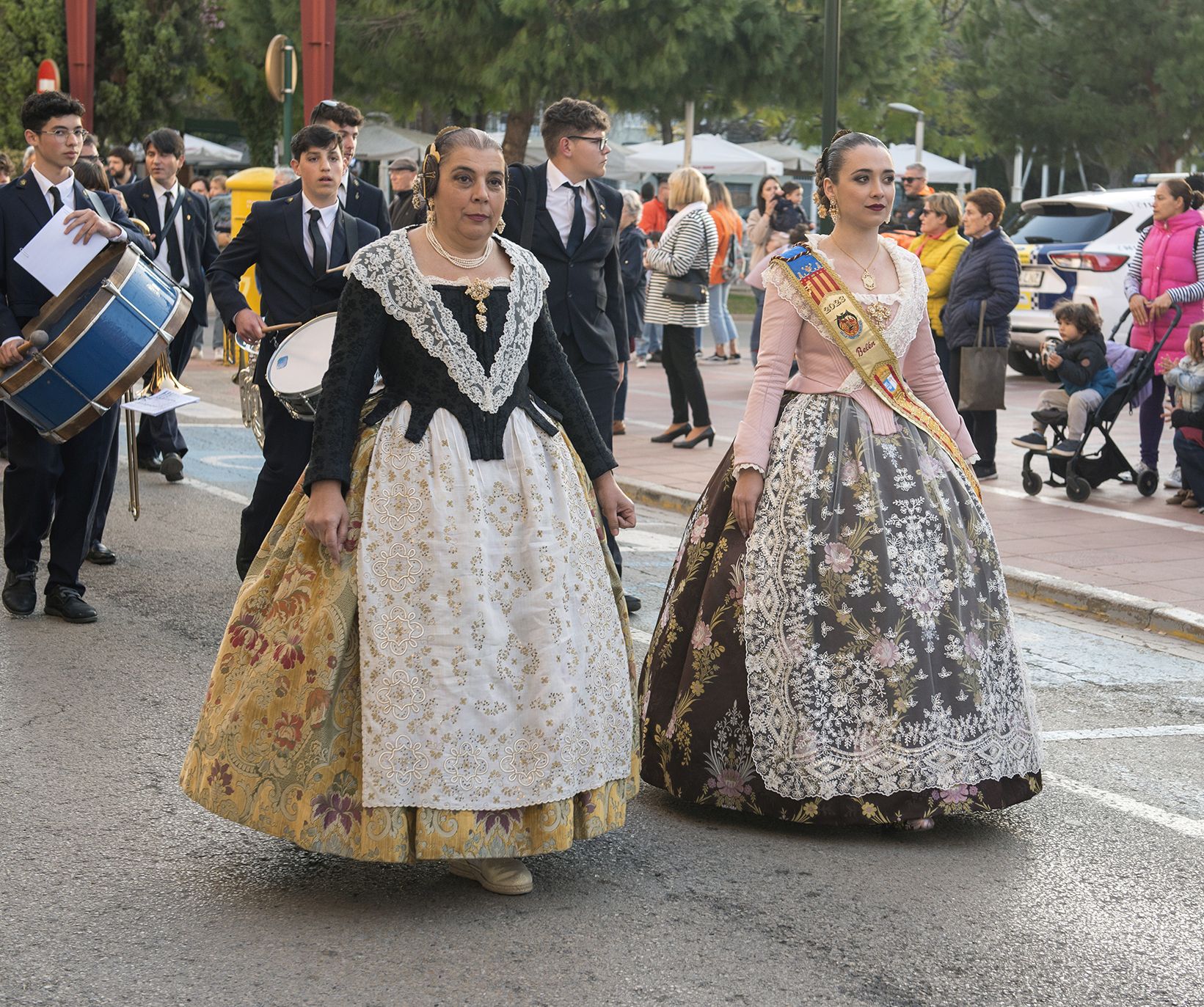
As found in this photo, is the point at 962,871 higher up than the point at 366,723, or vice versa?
the point at 366,723

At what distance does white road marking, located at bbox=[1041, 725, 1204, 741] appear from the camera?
600cm

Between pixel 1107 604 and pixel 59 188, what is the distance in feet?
16.1

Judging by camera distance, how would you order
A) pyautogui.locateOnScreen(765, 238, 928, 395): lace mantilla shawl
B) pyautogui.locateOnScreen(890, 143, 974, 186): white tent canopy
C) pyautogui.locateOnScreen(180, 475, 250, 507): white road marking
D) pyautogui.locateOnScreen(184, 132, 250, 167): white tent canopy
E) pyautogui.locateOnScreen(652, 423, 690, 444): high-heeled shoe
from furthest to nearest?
1. pyautogui.locateOnScreen(184, 132, 250, 167): white tent canopy
2. pyautogui.locateOnScreen(890, 143, 974, 186): white tent canopy
3. pyautogui.locateOnScreen(652, 423, 690, 444): high-heeled shoe
4. pyautogui.locateOnScreen(180, 475, 250, 507): white road marking
5. pyautogui.locateOnScreen(765, 238, 928, 395): lace mantilla shawl

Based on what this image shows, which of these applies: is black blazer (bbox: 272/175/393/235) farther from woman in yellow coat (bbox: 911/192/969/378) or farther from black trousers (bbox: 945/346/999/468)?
woman in yellow coat (bbox: 911/192/969/378)

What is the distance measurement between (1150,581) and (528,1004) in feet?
18.0

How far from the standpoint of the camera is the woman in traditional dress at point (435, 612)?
4.13m

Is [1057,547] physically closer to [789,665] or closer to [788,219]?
[789,665]

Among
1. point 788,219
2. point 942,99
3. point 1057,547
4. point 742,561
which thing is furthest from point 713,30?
point 742,561

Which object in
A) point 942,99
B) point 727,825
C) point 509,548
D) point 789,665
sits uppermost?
point 942,99

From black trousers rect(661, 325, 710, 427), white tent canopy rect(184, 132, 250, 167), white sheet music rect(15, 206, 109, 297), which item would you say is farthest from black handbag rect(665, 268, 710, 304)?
white tent canopy rect(184, 132, 250, 167)

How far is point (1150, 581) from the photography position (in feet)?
27.5

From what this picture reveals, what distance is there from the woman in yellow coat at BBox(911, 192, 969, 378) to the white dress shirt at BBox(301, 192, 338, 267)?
5.62 meters

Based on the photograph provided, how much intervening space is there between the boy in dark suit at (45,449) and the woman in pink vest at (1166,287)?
21.8 ft

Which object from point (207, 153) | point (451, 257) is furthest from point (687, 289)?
point (207, 153)
